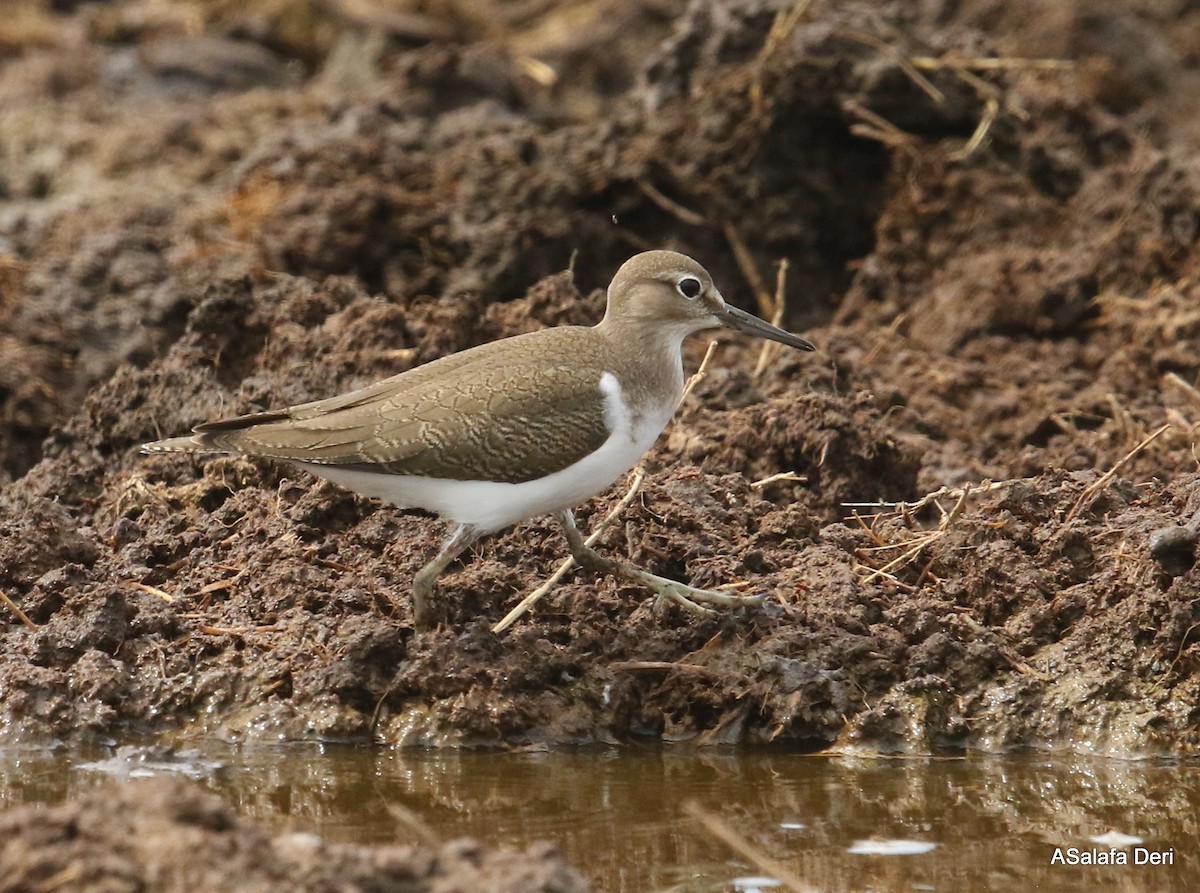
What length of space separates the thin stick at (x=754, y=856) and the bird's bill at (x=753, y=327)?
2541 mm

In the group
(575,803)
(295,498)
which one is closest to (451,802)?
(575,803)

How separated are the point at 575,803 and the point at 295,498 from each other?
246 centimetres

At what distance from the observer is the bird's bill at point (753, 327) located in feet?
25.9

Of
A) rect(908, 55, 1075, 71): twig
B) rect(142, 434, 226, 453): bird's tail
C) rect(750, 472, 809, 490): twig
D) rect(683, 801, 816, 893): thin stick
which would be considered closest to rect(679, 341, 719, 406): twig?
rect(750, 472, 809, 490): twig

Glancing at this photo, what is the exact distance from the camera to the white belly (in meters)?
6.94

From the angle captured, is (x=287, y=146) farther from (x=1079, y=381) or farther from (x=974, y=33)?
(x=1079, y=381)

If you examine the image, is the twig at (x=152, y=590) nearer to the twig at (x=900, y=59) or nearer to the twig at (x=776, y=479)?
the twig at (x=776, y=479)

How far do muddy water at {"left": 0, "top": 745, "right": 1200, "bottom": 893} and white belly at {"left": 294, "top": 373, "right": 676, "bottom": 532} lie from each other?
995 millimetres

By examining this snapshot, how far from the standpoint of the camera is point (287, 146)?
487 inches

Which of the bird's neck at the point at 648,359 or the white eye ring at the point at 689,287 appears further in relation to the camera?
the white eye ring at the point at 689,287

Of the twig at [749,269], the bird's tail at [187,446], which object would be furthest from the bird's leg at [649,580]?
the twig at [749,269]

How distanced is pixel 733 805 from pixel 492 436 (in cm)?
183

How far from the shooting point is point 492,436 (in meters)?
7.02

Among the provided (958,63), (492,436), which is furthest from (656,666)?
(958,63)
